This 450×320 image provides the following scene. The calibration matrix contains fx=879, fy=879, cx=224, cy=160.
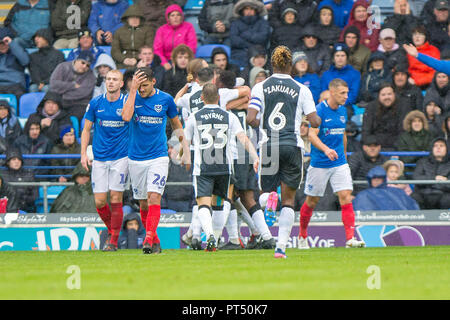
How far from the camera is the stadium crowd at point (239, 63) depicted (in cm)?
1688

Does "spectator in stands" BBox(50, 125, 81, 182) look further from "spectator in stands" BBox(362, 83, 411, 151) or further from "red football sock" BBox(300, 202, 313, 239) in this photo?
"red football sock" BBox(300, 202, 313, 239)

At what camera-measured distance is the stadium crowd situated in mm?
16875

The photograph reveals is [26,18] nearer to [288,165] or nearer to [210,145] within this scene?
[210,145]

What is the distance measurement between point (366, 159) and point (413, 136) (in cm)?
154

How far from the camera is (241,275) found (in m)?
8.30

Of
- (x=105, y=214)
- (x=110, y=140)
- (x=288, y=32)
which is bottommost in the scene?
(x=105, y=214)

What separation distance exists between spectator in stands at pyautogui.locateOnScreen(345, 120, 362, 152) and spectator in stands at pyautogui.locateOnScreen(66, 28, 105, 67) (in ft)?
20.8

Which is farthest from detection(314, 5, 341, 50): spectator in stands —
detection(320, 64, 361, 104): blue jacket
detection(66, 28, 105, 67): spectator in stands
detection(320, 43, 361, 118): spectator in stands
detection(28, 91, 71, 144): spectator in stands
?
detection(28, 91, 71, 144): spectator in stands

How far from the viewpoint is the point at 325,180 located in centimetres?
Result: 1341

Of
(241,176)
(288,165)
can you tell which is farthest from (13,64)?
(288,165)

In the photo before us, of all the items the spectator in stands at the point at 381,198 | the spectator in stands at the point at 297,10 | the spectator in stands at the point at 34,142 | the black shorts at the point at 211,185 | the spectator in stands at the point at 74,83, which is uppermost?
the spectator in stands at the point at 297,10

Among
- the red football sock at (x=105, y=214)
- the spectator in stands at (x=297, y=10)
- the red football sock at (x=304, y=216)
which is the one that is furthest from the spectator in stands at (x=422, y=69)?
the red football sock at (x=105, y=214)

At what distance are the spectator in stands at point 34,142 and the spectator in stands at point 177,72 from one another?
9.01 feet

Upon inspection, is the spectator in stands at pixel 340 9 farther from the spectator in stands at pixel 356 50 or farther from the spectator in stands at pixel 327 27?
the spectator in stands at pixel 356 50
